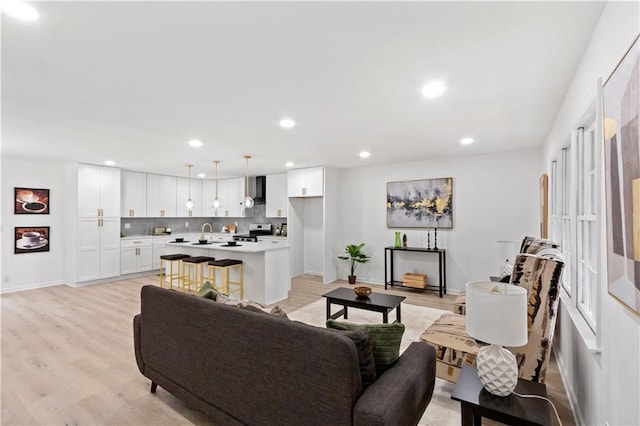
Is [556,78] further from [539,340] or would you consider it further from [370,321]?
[370,321]

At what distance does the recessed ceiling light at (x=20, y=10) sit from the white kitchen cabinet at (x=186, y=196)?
22.1 feet

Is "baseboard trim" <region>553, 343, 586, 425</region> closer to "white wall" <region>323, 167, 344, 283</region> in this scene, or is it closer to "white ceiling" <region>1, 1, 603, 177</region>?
"white ceiling" <region>1, 1, 603, 177</region>

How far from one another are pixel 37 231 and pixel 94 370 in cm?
462

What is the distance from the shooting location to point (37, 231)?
571cm

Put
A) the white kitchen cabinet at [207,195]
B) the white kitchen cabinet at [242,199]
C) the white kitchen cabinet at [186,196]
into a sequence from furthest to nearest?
the white kitchen cabinet at [207,195] < the white kitchen cabinet at [242,199] < the white kitchen cabinet at [186,196]

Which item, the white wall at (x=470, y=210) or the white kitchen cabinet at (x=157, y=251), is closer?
the white wall at (x=470, y=210)

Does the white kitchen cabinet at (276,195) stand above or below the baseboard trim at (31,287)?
above

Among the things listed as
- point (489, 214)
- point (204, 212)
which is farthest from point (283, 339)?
point (204, 212)

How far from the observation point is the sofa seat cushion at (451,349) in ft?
7.13

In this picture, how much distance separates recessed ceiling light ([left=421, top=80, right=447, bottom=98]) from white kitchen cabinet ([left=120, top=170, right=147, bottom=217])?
677 centimetres

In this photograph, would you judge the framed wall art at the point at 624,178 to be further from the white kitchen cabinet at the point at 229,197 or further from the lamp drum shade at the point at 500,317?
the white kitchen cabinet at the point at 229,197

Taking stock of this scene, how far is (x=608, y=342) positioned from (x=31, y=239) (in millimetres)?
7997

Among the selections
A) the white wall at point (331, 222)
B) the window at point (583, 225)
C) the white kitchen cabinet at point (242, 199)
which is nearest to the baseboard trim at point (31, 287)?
the white kitchen cabinet at point (242, 199)

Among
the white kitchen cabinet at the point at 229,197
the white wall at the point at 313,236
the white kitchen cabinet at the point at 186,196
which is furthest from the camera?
the white kitchen cabinet at the point at 229,197
